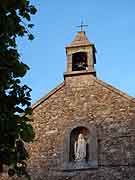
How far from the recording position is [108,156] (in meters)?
11.4

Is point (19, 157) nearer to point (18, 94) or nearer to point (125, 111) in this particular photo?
point (18, 94)

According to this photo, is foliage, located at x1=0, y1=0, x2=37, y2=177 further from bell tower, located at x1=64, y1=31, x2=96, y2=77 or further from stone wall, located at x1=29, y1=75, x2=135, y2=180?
bell tower, located at x1=64, y1=31, x2=96, y2=77

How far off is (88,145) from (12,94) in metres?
6.44

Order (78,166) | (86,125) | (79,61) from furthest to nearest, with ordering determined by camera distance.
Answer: (79,61) → (86,125) → (78,166)

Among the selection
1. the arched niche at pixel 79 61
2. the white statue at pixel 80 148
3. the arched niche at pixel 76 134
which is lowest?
the white statue at pixel 80 148

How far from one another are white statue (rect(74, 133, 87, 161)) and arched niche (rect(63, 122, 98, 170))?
0.39 ft

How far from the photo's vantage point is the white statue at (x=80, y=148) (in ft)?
39.1

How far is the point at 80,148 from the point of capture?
1215 centimetres

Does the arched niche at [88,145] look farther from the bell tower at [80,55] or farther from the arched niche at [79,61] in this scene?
the arched niche at [79,61]

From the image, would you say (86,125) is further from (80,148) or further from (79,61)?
(79,61)

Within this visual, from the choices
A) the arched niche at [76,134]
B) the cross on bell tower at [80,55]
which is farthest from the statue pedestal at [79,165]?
the cross on bell tower at [80,55]

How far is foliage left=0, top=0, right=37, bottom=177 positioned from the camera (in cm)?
585

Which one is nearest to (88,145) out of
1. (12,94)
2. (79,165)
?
(79,165)

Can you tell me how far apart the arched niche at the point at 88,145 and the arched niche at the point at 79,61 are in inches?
115
